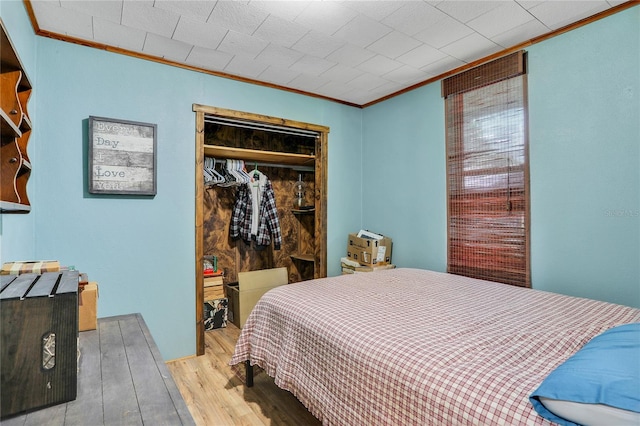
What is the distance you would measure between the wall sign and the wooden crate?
62.6 inches

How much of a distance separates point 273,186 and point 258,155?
64 cm

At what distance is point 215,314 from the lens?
356cm

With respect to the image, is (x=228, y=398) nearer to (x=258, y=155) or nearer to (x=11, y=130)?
(x=11, y=130)

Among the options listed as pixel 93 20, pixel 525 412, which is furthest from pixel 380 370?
pixel 93 20

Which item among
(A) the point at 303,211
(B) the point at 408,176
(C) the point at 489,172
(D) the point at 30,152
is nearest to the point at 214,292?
(A) the point at 303,211

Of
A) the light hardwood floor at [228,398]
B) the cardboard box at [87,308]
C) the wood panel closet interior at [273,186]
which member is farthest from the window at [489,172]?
the cardboard box at [87,308]

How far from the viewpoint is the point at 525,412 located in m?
0.93

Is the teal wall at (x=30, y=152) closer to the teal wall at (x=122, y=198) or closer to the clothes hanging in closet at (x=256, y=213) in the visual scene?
the teal wall at (x=122, y=198)

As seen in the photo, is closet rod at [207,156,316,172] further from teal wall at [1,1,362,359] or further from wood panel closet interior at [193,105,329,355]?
teal wall at [1,1,362,359]

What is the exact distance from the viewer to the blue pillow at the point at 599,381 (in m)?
0.81

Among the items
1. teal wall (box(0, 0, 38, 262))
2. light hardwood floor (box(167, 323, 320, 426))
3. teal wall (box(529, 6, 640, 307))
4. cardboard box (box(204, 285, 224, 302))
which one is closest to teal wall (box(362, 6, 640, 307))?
teal wall (box(529, 6, 640, 307))

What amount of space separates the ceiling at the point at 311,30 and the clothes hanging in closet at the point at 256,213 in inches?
49.6

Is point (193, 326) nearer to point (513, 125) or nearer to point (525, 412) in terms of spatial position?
point (525, 412)

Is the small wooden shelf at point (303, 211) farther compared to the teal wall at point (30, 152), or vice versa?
the small wooden shelf at point (303, 211)
